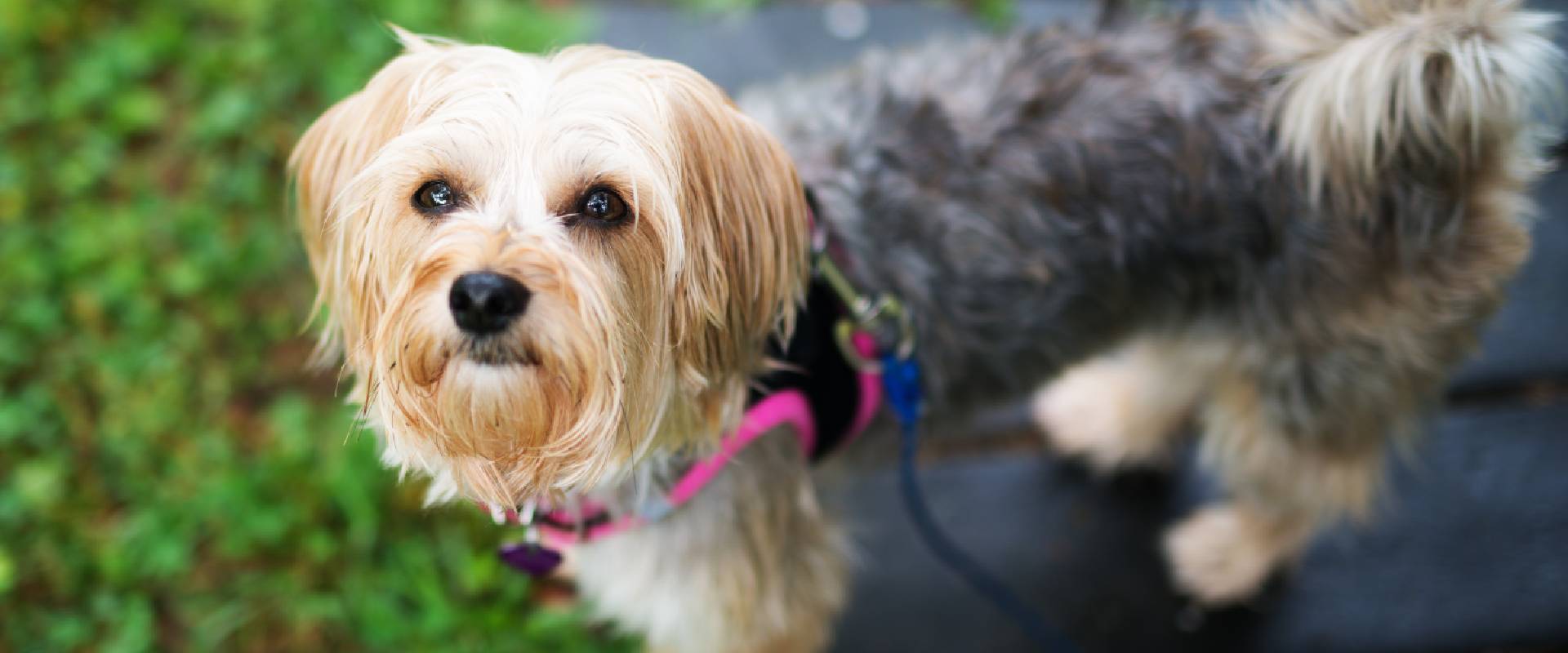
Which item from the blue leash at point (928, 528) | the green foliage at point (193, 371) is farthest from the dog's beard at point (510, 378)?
the green foliage at point (193, 371)

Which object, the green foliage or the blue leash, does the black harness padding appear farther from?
the green foliage

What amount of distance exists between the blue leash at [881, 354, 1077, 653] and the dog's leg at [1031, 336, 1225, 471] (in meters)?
0.49

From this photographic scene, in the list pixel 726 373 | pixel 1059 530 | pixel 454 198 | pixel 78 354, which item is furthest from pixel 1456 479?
pixel 78 354

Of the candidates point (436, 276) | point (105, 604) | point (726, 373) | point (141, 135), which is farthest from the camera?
point (141, 135)

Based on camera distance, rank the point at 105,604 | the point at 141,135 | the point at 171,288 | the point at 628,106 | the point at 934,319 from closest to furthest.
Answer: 1. the point at 628,106
2. the point at 934,319
3. the point at 105,604
4. the point at 171,288
5. the point at 141,135

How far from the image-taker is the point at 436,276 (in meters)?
1.42

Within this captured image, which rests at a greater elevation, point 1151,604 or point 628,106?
point 628,106

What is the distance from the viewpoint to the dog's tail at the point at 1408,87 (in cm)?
188

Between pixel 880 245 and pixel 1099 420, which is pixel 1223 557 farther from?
pixel 880 245

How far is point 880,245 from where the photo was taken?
2070 millimetres

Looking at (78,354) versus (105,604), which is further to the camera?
(78,354)

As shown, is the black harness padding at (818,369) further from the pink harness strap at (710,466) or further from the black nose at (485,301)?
the black nose at (485,301)

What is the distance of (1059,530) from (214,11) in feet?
11.2

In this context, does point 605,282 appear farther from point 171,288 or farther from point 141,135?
point 141,135
